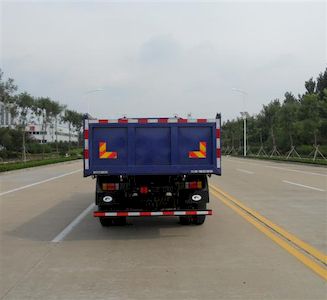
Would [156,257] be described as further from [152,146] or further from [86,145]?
[86,145]

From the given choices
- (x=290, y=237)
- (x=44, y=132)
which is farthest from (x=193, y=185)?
(x=44, y=132)

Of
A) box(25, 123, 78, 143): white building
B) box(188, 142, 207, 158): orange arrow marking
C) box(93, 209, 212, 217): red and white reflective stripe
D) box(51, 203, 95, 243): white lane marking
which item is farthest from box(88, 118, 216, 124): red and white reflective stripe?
box(25, 123, 78, 143): white building

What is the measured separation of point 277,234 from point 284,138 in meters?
55.1

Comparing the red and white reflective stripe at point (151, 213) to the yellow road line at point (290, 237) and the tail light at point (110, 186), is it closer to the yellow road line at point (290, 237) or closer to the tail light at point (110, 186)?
the tail light at point (110, 186)

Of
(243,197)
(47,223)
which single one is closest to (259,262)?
(47,223)

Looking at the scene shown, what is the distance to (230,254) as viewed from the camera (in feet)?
24.4

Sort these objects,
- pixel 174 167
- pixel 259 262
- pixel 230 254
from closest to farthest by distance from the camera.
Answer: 1. pixel 259 262
2. pixel 230 254
3. pixel 174 167

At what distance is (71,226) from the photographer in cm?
1023

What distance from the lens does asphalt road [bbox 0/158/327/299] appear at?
5.64 metres

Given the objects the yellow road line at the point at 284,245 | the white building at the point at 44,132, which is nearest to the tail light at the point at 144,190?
the yellow road line at the point at 284,245

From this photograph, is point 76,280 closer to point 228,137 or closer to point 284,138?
point 284,138

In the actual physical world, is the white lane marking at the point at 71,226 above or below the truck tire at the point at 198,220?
below

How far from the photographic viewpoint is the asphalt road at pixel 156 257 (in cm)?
564

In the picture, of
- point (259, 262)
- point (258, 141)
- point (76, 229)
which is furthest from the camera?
point (258, 141)
